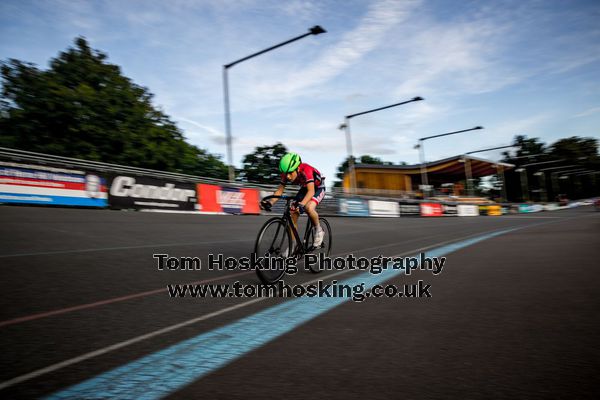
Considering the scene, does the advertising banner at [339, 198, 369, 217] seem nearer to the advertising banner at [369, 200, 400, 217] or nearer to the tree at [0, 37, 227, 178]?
the advertising banner at [369, 200, 400, 217]

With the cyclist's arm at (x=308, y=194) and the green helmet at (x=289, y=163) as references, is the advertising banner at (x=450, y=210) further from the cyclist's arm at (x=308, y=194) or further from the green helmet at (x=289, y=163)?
the green helmet at (x=289, y=163)

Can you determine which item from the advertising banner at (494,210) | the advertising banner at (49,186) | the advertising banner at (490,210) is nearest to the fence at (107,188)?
the advertising banner at (49,186)

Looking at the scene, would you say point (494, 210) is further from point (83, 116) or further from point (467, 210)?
point (83, 116)

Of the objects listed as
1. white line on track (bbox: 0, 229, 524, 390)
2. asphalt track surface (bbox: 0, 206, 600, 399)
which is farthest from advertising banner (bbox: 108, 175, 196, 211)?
white line on track (bbox: 0, 229, 524, 390)

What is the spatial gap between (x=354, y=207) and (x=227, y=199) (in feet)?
35.6

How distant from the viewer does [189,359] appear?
2260 mm

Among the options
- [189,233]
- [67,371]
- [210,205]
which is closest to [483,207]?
[210,205]

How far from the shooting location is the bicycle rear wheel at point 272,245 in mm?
4711

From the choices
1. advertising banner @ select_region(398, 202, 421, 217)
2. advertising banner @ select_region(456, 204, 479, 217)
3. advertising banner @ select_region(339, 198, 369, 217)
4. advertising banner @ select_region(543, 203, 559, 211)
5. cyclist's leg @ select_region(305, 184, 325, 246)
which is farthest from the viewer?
advertising banner @ select_region(543, 203, 559, 211)

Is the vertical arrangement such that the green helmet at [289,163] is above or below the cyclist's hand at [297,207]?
above

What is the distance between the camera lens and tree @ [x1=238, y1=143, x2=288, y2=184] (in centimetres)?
6444

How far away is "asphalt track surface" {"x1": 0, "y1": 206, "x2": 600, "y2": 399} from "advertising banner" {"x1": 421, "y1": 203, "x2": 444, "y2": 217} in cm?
3034

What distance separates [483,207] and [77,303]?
50.7 meters

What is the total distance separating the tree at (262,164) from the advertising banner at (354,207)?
37.5 meters
